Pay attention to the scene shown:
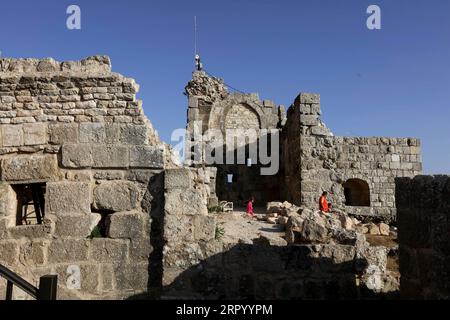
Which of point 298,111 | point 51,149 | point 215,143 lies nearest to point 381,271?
point 51,149

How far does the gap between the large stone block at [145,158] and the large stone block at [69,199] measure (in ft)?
2.31

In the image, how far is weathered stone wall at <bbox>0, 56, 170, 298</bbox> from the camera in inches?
180

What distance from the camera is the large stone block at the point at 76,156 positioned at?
4.75 meters

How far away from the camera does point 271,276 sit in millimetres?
4359

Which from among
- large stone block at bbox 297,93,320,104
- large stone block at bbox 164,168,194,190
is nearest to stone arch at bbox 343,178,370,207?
large stone block at bbox 297,93,320,104

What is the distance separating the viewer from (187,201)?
15.1 feet

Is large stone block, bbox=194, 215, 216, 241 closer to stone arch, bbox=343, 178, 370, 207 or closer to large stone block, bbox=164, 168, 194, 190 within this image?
large stone block, bbox=164, 168, 194, 190

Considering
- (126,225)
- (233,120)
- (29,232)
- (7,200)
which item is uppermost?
(233,120)

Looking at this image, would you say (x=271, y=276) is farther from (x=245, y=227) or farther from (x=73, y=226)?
(x=245, y=227)

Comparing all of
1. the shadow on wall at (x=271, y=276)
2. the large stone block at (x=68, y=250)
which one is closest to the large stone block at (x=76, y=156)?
the large stone block at (x=68, y=250)

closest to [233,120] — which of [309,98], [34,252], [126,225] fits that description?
[309,98]

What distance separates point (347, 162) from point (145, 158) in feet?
27.8

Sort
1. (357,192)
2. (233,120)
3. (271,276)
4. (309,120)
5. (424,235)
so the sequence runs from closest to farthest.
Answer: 1. (424,235)
2. (271,276)
3. (309,120)
4. (357,192)
5. (233,120)
